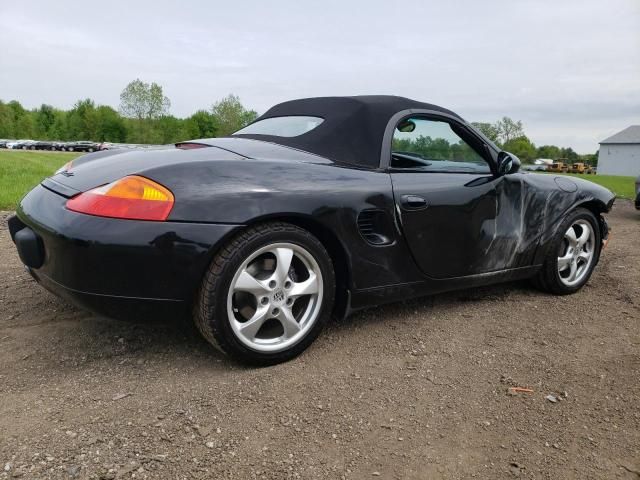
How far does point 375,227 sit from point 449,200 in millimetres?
560

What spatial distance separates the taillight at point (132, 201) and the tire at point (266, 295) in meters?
0.32

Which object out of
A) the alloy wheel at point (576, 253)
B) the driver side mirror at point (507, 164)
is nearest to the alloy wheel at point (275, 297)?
the driver side mirror at point (507, 164)

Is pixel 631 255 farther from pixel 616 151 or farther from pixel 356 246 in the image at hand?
pixel 616 151

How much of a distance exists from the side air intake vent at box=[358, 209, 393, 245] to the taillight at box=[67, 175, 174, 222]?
987mm

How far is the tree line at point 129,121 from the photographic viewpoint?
5903cm

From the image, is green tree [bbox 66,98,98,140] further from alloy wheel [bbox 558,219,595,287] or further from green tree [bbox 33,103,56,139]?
alloy wheel [bbox 558,219,595,287]

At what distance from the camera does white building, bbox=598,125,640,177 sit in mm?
63938

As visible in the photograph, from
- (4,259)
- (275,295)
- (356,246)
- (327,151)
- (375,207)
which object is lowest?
(4,259)

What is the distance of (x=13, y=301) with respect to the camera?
3.22 meters

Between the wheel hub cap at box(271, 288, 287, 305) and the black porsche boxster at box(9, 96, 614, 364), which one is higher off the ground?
the black porsche boxster at box(9, 96, 614, 364)

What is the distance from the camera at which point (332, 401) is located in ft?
7.27

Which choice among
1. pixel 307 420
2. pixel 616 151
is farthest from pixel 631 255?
pixel 616 151

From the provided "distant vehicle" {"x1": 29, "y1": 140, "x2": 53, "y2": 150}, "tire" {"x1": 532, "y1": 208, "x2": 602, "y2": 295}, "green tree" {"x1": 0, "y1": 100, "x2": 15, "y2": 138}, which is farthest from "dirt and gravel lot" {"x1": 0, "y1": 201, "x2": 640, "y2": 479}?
"green tree" {"x1": 0, "y1": 100, "x2": 15, "y2": 138}

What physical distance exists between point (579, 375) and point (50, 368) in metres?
2.59
